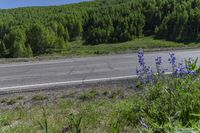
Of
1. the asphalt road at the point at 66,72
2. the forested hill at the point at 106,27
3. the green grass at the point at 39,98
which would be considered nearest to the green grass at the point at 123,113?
the green grass at the point at 39,98

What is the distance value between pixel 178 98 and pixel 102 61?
11.0 meters

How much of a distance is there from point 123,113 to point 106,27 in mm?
27832

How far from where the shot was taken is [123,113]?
5.82 meters

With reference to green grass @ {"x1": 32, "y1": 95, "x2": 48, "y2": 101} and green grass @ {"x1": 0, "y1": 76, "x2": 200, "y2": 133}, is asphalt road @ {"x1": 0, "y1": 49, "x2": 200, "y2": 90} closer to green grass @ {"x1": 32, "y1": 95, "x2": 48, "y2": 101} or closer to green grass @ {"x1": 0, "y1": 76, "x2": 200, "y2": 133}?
green grass @ {"x1": 32, "y1": 95, "x2": 48, "y2": 101}

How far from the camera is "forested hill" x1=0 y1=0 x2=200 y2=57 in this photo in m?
27.3

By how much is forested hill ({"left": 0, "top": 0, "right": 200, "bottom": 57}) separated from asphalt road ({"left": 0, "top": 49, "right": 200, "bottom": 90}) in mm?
9557

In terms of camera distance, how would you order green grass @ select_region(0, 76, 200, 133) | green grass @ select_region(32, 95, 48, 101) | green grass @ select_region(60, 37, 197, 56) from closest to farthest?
green grass @ select_region(0, 76, 200, 133), green grass @ select_region(32, 95, 48, 101), green grass @ select_region(60, 37, 197, 56)

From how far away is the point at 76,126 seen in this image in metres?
4.02

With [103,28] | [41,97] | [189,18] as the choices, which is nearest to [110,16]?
[103,28]

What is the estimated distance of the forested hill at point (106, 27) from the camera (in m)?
27.3

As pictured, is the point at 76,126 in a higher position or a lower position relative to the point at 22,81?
higher

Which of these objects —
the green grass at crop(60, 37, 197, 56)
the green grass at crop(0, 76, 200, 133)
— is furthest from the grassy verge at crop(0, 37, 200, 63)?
the green grass at crop(0, 76, 200, 133)

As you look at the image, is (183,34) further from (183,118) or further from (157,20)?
(183,118)

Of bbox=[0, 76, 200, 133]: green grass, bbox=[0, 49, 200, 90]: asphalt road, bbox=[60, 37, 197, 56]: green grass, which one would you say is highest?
bbox=[0, 76, 200, 133]: green grass
